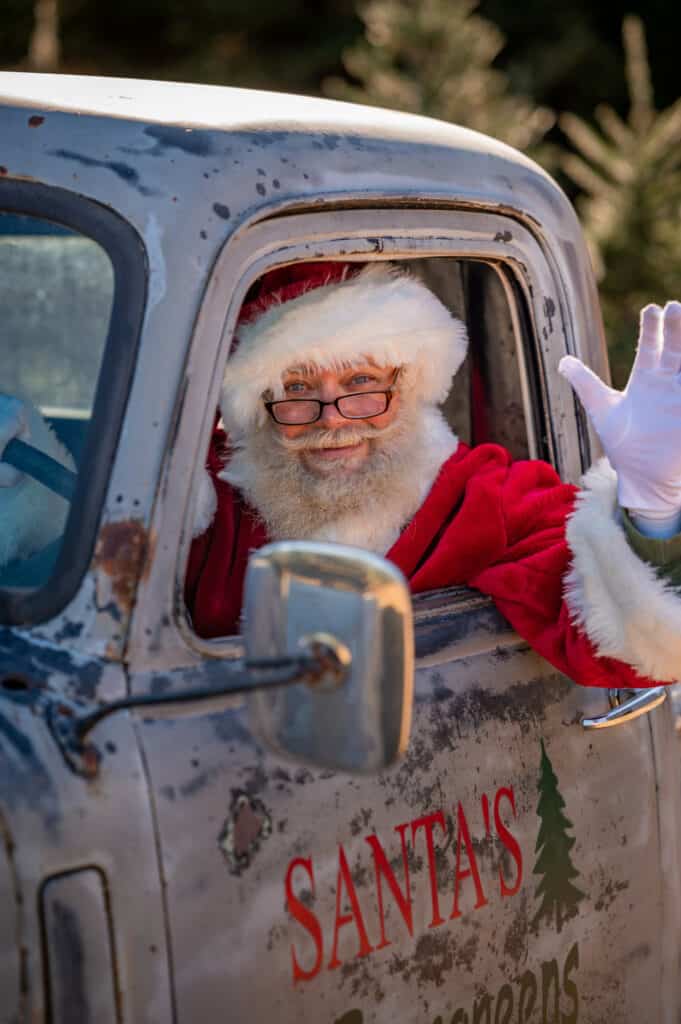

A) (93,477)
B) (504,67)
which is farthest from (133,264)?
(504,67)

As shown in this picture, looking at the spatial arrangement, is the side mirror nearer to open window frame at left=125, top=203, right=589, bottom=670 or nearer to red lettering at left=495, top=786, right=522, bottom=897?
open window frame at left=125, top=203, right=589, bottom=670

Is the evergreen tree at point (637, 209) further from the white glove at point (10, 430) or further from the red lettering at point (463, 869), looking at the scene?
the red lettering at point (463, 869)

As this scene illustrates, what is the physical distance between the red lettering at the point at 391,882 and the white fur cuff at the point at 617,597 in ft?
1.44

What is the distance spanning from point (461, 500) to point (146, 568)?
851 millimetres

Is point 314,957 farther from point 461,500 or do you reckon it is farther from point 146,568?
point 461,500

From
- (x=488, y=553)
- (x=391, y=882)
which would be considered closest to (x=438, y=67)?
(x=488, y=553)

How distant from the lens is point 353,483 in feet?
8.08

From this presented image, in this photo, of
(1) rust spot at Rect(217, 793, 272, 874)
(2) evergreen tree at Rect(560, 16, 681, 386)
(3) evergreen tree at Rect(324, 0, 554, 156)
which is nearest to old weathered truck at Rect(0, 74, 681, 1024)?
(1) rust spot at Rect(217, 793, 272, 874)

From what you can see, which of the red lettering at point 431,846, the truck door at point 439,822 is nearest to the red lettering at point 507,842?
the truck door at point 439,822

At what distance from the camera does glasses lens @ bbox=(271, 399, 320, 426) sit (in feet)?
8.09

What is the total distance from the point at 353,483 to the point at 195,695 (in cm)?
94

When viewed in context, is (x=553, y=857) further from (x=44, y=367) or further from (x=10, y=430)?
(x=44, y=367)

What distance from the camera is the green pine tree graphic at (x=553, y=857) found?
7.19 ft

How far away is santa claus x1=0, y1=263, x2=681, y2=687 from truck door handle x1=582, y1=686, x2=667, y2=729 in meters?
0.12
